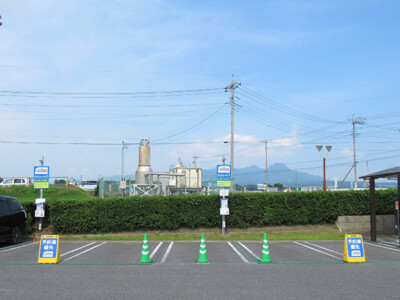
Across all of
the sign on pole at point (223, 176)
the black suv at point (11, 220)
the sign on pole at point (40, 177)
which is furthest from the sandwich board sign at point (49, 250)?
the sign on pole at point (223, 176)

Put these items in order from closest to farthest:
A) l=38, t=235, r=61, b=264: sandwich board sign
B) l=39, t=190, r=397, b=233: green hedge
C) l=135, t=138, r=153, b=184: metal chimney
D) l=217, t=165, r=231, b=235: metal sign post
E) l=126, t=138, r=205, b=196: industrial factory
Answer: l=38, t=235, r=61, b=264: sandwich board sign < l=217, t=165, r=231, b=235: metal sign post < l=39, t=190, r=397, b=233: green hedge < l=126, t=138, r=205, b=196: industrial factory < l=135, t=138, r=153, b=184: metal chimney

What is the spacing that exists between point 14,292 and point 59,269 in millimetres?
2488

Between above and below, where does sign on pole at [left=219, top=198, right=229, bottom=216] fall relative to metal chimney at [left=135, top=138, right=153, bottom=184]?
below

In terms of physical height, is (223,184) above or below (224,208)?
above

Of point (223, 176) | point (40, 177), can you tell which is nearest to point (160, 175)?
point (223, 176)

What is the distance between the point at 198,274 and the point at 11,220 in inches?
363

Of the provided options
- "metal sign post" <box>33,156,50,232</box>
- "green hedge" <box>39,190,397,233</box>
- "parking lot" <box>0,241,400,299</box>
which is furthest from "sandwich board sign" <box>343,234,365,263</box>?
"metal sign post" <box>33,156,50,232</box>

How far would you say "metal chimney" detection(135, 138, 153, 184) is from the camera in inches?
1291

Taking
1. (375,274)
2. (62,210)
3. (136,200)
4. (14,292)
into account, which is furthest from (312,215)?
(14,292)

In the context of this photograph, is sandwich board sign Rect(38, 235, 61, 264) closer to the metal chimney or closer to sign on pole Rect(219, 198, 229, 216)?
sign on pole Rect(219, 198, 229, 216)

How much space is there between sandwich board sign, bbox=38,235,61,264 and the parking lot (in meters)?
0.27

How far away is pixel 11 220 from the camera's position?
47.4 ft

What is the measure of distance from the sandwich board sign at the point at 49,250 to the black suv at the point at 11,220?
14.2 feet

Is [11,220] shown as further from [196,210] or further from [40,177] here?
[196,210]
